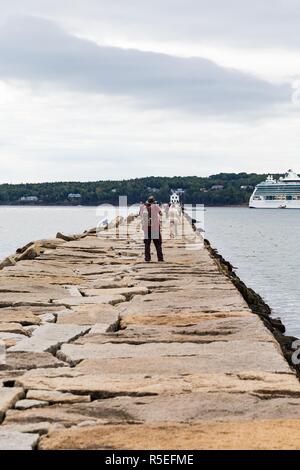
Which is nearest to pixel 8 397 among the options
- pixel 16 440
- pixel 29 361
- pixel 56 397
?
pixel 56 397

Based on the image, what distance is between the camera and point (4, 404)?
3.57m

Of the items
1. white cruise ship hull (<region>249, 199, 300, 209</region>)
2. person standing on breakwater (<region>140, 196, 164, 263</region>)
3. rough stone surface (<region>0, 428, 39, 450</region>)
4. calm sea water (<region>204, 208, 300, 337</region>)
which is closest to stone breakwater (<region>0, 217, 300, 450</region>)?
rough stone surface (<region>0, 428, 39, 450</region>)

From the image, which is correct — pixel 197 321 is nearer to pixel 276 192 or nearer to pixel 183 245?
pixel 183 245

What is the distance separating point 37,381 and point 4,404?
1.35 feet

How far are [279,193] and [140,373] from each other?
102143 mm

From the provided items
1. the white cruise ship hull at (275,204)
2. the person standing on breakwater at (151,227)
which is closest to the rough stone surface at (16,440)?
the person standing on breakwater at (151,227)

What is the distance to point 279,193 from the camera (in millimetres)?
104938

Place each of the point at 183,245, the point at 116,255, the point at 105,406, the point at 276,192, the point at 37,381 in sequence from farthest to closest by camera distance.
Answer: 1. the point at 276,192
2. the point at 183,245
3. the point at 116,255
4. the point at 37,381
5. the point at 105,406

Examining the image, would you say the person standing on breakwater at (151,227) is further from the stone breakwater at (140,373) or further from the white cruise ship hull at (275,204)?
the white cruise ship hull at (275,204)

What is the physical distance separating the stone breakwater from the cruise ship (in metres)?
95.9

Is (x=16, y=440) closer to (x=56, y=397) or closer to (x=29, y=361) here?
(x=56, y=397)

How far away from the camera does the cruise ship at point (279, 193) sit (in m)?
102

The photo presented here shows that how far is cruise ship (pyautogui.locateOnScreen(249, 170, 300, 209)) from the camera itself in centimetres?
10206
